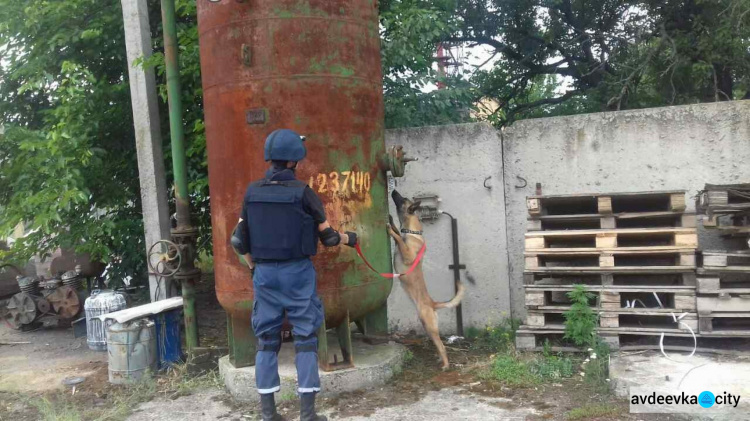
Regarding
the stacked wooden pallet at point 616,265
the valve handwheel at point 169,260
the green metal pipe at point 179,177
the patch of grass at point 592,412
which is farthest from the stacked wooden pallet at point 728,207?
the valve handwheel at point 169,260

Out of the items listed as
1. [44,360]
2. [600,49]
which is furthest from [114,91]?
[600,49]

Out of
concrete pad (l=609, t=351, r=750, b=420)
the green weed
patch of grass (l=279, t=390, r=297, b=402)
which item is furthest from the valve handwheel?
concrete pad (l=609, t=351, r=750, b=420)

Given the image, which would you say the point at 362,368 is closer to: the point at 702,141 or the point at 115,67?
the point at 702,141

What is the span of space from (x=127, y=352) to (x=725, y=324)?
17.6ft

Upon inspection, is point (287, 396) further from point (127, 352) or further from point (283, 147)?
point (283, 147)

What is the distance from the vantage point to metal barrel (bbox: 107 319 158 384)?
5.41m

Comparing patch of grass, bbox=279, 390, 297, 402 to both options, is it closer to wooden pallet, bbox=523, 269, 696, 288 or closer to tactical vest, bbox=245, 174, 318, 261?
tactical vest, bbox=245, 174, 318, 261

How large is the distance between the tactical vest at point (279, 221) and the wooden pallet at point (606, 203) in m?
2.41

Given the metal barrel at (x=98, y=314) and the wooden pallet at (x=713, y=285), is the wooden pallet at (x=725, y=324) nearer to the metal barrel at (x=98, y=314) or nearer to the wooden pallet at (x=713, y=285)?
the wooden pallet at (x=713, y=285)

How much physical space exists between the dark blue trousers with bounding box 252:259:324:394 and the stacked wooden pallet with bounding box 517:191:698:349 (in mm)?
2215

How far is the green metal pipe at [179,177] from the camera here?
572 centimetres

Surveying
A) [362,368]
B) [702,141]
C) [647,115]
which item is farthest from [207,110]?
[702,141]

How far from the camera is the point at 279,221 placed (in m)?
3.87

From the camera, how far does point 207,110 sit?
195 inches
